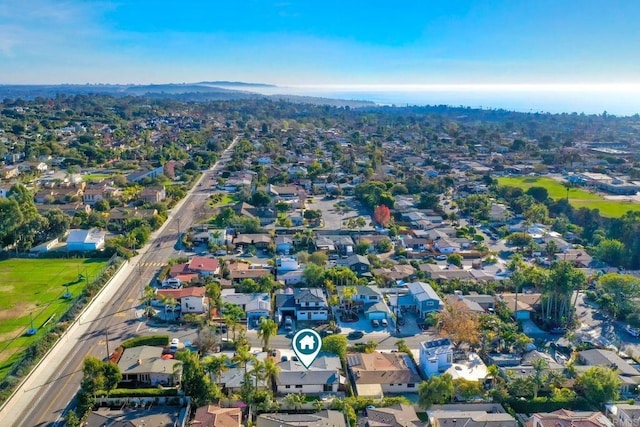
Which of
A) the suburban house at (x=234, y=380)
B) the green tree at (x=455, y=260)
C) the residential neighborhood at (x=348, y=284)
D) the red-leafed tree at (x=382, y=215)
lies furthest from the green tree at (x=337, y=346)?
the red-leafed tree at (x=382, y=215)

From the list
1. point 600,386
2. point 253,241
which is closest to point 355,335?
point 600,386

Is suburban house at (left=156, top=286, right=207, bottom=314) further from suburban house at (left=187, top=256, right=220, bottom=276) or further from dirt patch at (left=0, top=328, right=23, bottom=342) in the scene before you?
dirt patch at (left=0, top=328, right=23, bottom=342)

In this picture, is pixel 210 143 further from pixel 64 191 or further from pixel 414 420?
pixel 414 420

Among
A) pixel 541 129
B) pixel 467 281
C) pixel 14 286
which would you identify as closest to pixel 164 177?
pixel 14 286

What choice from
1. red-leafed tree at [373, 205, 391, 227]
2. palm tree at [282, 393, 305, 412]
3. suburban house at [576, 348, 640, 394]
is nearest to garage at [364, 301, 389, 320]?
palm tree at [282, 393, 305, 412]

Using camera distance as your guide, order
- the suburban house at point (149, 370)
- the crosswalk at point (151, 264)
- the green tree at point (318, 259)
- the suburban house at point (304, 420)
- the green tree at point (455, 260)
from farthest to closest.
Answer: the green tree at point (455, 260) < the crosswalk at point (151, 264) < the green tree at point (318, 259) < the suburban house at point (149, 370) < the suburban house at point (304, 420)

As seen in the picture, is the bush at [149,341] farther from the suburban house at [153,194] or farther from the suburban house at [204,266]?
the suburban house at [153,194]

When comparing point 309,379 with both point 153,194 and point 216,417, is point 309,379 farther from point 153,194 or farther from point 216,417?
point 153,194
